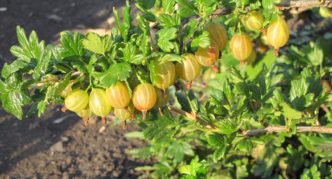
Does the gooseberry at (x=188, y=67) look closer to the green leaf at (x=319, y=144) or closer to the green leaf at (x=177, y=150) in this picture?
the green leaf at (x=319, y=144)

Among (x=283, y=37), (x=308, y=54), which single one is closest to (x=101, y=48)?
(x=283, y=37)

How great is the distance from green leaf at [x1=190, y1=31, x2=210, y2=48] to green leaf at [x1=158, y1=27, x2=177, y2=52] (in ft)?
0.32

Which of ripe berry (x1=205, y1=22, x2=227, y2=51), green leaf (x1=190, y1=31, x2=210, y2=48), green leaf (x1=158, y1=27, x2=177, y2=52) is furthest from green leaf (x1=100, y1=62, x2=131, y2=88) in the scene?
ripe berry (x1=205, y1=22, x2=227, y2=51)

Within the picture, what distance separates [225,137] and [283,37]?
1.62 feet

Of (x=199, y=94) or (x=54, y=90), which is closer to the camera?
(x=54, y=90)

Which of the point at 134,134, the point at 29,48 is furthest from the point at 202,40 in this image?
the point at 134,134

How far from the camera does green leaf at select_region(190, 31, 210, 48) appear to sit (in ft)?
5.35

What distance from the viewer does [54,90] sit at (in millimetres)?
1610

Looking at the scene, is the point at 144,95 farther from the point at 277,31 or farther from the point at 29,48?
the point at 277,31

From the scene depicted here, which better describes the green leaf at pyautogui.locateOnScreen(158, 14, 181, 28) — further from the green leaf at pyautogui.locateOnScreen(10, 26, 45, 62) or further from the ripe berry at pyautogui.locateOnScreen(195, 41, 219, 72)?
the green leaf at pyautogui.locateOnScreen(10, 26, 45, 62)

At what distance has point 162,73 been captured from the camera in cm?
162

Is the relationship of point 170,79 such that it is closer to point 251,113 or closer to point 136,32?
point 136,32

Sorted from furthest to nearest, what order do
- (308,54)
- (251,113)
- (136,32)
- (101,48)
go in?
(308,54), (251,113), (136,32), (101,48)

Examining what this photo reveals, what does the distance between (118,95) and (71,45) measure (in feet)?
0.70
